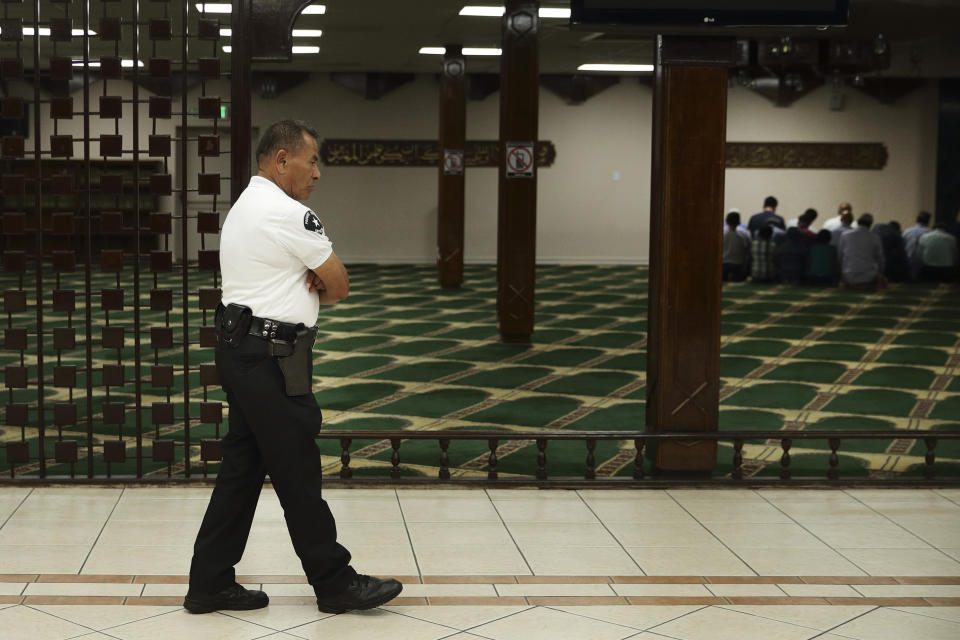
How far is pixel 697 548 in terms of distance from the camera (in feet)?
12.4

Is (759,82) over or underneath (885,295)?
over

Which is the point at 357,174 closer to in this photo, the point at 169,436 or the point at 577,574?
the point at 169,436

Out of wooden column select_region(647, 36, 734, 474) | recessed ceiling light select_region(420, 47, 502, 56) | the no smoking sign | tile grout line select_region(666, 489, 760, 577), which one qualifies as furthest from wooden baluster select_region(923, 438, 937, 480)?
recessed ceiling light select_region(420, 47, 502, 56)

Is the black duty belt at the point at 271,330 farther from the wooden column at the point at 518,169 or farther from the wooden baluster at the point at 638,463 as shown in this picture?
the wooden column at the point at 518,169

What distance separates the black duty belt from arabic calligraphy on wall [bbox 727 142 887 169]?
47.4 ft

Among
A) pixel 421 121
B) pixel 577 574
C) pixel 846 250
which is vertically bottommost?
pixel 577 574

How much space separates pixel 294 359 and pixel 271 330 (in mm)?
95

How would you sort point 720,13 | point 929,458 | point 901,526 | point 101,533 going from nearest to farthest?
point 101,533
point 901,526
point 720,13
point 929,458

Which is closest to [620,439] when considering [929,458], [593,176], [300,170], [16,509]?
[929,458]

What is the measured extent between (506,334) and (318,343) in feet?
4.81

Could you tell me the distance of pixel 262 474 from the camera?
3139 mm

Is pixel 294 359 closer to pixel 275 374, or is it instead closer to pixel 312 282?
pixel 275 374

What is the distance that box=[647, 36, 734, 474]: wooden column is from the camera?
4488 mm

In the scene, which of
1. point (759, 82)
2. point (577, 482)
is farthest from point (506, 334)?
point (759, 82)
